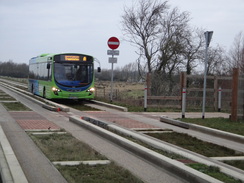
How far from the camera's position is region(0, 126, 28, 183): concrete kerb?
5488 mm

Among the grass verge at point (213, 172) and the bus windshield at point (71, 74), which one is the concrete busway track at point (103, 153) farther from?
the bus windshield at point (71, 74)

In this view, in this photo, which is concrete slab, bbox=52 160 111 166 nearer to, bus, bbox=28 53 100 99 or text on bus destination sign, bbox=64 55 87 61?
bus, bbox=28 53 100 99

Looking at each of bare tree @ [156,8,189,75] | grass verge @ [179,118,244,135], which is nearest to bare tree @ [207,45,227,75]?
bare tree @ [156,8,189,75]

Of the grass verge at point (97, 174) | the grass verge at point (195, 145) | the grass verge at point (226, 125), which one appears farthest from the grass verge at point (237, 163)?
the grass verge at point (226, 125)

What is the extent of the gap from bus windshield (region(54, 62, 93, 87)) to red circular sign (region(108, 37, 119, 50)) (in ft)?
6.79

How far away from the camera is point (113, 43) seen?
2130 cm

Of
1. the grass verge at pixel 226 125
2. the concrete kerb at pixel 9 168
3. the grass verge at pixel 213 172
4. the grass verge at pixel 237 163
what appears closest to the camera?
the concrete kerb at pixel 9 168

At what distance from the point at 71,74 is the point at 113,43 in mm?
3134

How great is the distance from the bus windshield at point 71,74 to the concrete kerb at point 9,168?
13.9m

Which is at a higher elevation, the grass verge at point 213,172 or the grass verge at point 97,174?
the grass verge at point 213,172

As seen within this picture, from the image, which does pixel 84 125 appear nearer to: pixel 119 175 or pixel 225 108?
pixel 119 175

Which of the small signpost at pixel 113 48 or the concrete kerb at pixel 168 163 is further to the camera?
the small signpost at pixel 113 48

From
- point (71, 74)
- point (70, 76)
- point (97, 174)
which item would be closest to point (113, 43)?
point (71, 74)

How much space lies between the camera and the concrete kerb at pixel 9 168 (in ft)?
18.0
